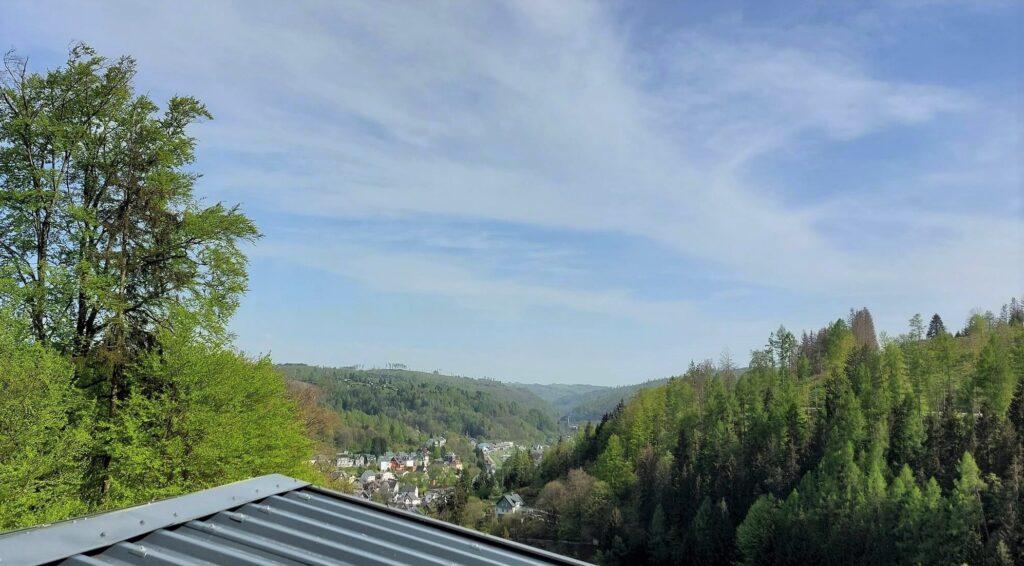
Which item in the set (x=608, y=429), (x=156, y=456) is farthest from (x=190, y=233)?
(x=608, y=429)

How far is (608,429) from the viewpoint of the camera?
85.9 meters

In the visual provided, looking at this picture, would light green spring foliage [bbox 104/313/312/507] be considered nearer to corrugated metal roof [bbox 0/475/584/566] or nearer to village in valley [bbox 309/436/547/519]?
corrugated metal roof [bbox 0/475/584/566]

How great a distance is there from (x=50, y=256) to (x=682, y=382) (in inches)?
3190

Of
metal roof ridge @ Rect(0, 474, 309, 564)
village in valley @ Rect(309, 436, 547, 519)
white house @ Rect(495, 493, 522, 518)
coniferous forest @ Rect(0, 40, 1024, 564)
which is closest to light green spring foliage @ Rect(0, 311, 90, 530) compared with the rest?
coniferous forest @ Rect(0, 40, 1024, 564)

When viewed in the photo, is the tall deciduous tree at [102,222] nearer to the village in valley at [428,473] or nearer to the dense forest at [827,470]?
the village in valley at [428,473]

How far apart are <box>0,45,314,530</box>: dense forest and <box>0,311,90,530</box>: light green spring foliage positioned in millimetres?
73

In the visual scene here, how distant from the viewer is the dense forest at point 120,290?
12.6m

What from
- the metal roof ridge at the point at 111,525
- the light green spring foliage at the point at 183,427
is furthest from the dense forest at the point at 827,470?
the metal roof ridge at the point at 111,525

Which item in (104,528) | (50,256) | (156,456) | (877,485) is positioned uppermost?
(50,256)

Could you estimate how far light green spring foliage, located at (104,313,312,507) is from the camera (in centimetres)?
1258

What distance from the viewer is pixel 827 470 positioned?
175 feet

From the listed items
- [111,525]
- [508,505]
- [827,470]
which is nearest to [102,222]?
[111,525]

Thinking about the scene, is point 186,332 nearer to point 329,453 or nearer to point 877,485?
point 329,453

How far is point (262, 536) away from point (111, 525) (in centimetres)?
76
